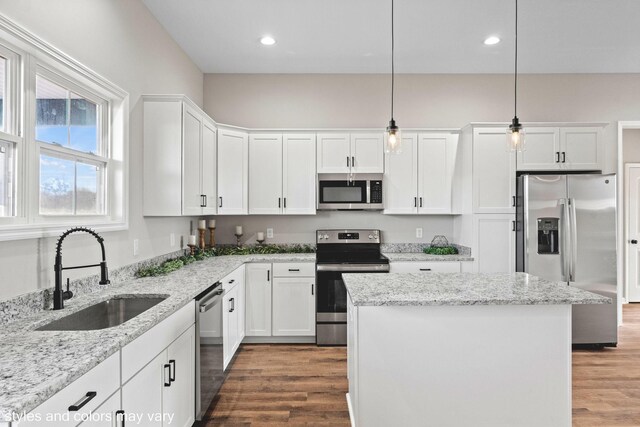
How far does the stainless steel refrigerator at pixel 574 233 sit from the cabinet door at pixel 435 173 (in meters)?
0.80

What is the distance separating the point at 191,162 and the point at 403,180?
2319 mm

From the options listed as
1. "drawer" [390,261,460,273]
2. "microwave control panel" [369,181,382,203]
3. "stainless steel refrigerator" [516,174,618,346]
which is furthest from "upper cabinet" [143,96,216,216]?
"stainless steel refrigerator" [516,174,618,346]

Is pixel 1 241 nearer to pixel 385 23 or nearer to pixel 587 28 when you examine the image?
pixel 385 23

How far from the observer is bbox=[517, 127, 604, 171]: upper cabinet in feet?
13.3

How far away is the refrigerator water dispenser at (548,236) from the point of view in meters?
3.85

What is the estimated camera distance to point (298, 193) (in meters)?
4.37

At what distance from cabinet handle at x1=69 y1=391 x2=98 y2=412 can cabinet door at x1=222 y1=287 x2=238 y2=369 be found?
1783mm

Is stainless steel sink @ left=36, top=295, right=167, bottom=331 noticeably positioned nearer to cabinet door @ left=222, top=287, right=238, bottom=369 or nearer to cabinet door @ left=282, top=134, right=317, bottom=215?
cabinet door @ left=222, top=287, right=238, bottom=369

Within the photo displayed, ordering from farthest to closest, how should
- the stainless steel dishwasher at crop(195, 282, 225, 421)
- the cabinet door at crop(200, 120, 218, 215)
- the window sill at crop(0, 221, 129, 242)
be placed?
the cabinet door at crop(200, 120, 218, 215) < the stainless steel dishwasher at crop(195, 282, 225, 421) < the window sill at crop(0, 221, 129, 242)

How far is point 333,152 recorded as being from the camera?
4.35 meters

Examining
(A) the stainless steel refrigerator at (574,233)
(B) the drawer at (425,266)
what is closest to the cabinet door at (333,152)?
(B) the drawer at (425,266)

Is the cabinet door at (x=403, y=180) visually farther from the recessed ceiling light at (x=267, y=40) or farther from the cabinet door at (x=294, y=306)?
the recessed ceiling light at (x=267, y=40)

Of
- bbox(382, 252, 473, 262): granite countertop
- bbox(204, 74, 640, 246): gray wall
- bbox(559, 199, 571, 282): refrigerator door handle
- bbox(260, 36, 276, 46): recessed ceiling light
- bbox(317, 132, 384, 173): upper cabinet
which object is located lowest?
bbox(382, 252, 473, 262): granite countertop

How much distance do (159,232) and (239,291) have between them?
0.95 meters
